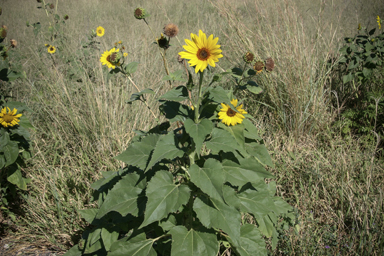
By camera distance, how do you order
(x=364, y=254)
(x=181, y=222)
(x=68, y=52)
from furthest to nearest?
(x=68, y=52), (x=364, y=254), (x=181, y=222)

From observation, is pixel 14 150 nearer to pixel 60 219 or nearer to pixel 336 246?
pixel 60 219

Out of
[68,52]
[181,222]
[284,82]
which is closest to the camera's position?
[181,222]

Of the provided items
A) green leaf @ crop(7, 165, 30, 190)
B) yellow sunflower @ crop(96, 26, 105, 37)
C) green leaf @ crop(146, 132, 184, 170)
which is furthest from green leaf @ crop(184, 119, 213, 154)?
yellow sunflower @ crop(96, 26, 105, 37)

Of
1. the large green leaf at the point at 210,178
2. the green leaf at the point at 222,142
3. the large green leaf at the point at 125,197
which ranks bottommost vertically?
the large green leaf at the point at 125,197

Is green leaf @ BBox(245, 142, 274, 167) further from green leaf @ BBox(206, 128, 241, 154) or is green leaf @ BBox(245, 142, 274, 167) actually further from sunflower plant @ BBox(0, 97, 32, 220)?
sunflower plant @ BBox(0, 97, 32, 220)

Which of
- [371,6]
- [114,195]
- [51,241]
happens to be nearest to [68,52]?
[51,241]

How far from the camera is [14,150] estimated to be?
5.88ft

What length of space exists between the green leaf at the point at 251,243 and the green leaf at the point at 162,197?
17.0 inches

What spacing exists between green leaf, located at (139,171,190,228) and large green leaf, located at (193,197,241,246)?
0.09 meters

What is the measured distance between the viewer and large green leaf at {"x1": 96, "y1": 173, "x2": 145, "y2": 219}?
119cm

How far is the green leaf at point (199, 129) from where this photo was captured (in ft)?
3.40

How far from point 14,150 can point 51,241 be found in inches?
26.7

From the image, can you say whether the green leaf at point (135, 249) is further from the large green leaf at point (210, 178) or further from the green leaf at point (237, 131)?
the green leaf at point (237, 131)

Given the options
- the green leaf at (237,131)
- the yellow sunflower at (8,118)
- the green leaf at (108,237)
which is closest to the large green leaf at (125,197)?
the green leaf at (108,237)
